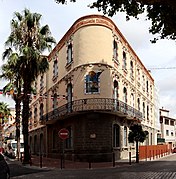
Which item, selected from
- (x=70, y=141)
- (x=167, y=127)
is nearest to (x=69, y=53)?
(x=70, y=141)

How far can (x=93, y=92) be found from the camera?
90.0 feet

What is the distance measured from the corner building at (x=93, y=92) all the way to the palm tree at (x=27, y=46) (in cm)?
378

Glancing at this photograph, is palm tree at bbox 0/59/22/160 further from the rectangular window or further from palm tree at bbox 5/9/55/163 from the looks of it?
the rectangular window

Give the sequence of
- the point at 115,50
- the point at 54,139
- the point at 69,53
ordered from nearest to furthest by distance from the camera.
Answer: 1. the point at 115,50
2. the point at 69,53
3. the point at 54,139

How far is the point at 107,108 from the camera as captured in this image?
26.8 m

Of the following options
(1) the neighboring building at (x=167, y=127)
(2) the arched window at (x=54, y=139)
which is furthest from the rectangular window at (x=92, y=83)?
(1) the neighboring building at (x=167, y=127)

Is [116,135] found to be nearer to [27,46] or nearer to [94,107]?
[94,107]

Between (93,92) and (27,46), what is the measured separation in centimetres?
627

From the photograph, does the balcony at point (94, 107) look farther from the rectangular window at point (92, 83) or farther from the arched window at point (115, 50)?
the arched window at point (115, 50)

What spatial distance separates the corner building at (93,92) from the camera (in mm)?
26938

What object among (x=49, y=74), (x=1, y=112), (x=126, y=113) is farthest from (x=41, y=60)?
(x=1, y=112)

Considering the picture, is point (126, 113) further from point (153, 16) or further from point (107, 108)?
point (153, 16)

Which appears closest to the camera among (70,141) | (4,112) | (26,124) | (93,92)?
(26,124)

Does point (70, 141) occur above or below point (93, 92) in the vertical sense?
below
